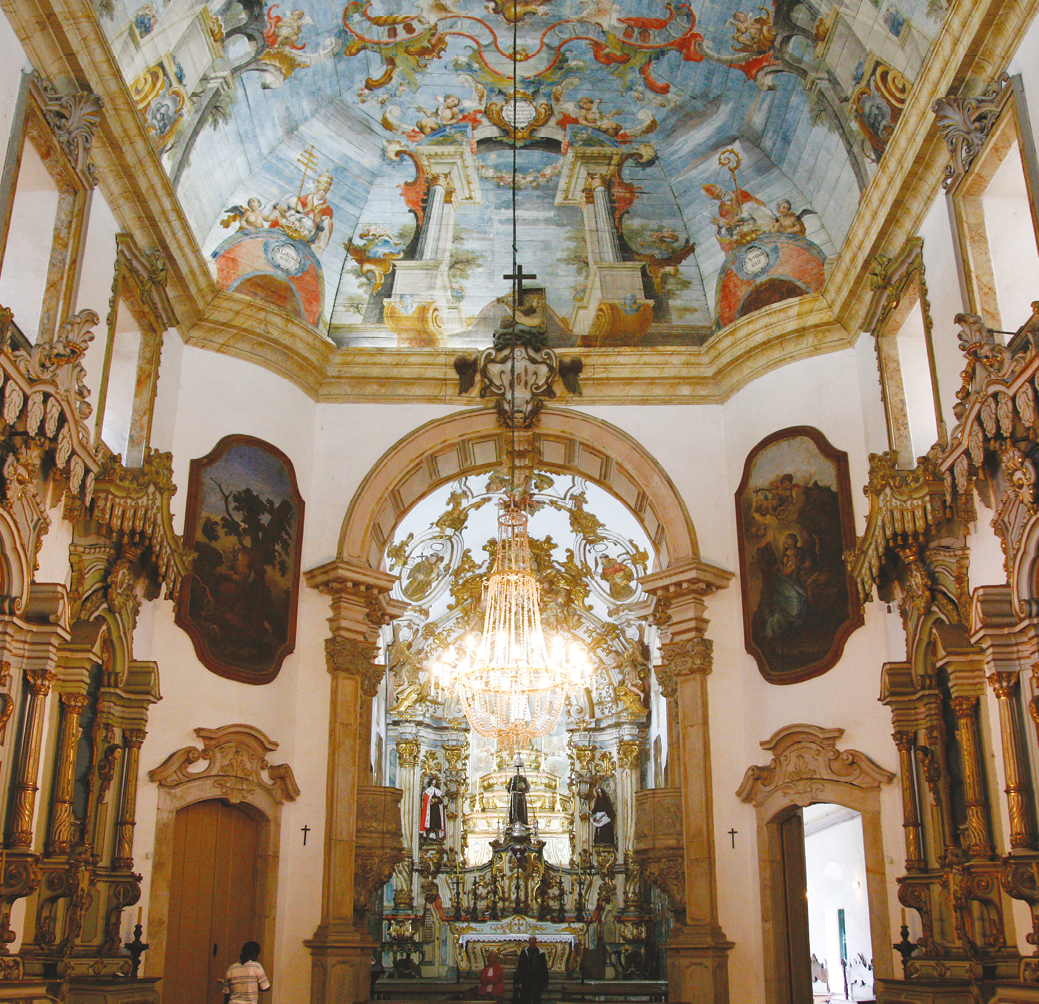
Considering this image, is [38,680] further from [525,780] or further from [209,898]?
[525,780]

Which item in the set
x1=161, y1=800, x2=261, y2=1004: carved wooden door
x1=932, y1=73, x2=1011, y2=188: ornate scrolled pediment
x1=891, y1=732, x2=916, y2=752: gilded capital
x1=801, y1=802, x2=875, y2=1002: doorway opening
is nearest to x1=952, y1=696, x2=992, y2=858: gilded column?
x1=891, y1=732, x2=916, y2=752: gilded capital

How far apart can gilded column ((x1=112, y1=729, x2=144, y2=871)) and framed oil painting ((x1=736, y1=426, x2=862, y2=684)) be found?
7568mm

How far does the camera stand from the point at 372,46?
48.1 ft

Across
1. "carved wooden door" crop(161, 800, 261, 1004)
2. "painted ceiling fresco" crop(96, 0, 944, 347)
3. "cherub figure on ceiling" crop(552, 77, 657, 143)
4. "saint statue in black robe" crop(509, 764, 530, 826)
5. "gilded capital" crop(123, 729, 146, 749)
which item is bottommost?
"carved wooden door" crop(161, 800, 261, 1004)

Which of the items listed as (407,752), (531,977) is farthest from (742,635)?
(407,752)

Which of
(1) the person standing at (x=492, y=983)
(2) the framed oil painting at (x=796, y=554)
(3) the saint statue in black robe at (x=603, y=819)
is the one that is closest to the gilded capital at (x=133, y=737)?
(2) the framed oil painting at (x=796, y=554)

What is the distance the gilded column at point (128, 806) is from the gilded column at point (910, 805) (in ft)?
25.8

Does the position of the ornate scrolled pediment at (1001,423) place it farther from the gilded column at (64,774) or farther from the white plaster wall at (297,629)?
the white plaster wall at (297,629)

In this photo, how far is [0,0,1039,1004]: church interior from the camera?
973cm

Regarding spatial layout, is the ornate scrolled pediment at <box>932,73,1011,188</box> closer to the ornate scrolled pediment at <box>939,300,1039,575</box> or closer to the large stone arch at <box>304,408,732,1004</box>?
the ornate scrolled pediment at <box>939,300,1039,575</box>

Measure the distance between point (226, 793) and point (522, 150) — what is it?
9604mm

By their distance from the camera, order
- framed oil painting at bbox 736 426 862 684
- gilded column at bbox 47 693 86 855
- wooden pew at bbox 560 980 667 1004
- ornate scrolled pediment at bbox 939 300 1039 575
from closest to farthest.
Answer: ornate scrolled pediment at bbox 939 300 1039 575
gilded column at bbox 47 693 86 855
framed oil painting at bbox 736 426 862 684
wooden pew at bbox 560 980 667 1004

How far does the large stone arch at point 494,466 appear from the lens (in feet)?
51.0

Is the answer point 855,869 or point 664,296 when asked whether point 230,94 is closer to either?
point 664,296
